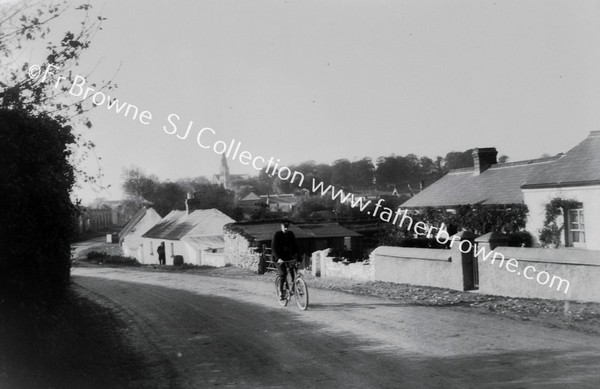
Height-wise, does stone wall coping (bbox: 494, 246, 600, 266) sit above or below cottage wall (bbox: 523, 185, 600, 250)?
below

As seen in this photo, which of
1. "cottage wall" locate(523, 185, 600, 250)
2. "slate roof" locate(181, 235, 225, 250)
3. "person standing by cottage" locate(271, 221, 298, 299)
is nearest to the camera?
"person standing by cottage" locate(271, 221, 298, 299)

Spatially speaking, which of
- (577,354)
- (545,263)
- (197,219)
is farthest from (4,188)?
(197,219)

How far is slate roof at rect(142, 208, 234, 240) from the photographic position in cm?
4228

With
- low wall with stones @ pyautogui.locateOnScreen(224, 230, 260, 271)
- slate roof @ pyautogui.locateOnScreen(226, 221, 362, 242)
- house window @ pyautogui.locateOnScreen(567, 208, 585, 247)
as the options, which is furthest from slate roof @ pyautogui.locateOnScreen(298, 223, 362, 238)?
house window @ pyautogui.locateOnScreen(567, 208, 585, 247)

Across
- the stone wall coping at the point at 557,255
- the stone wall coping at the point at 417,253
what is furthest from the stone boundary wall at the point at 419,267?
the stone wall coping at the point at 557,255

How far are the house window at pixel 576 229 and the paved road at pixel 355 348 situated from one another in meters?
12.3

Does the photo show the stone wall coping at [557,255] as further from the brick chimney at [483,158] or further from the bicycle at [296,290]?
the brick chimney at [483,158]

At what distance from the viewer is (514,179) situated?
2719cm

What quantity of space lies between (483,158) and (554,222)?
11026 mm

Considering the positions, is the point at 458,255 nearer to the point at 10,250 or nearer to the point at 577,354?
the point at 577,354

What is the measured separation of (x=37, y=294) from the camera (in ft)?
22.7

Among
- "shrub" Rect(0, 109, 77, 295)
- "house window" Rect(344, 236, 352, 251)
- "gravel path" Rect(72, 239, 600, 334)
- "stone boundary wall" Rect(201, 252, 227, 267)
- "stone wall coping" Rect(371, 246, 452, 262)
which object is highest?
"shrub" Rect(0, 109, 77, 295)

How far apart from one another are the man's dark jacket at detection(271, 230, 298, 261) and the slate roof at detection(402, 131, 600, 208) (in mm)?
13414

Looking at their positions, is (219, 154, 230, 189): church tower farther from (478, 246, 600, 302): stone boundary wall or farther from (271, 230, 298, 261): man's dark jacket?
(271, 230, 298, 261): man's dark jacket
